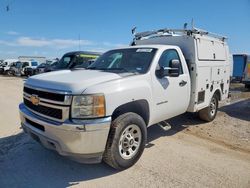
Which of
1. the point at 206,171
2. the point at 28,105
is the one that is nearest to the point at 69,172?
the point at 28,105

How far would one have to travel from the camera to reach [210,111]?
24.0 feet

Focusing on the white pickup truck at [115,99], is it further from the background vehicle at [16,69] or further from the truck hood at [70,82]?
the background vehicle at [16,69]

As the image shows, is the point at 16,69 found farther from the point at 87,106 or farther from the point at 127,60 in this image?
the point at 87,106

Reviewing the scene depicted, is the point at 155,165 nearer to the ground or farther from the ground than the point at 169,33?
nearer to the ground

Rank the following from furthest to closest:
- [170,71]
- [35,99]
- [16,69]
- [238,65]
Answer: [16,69] → [238,65] → [170,71] → [35,99]

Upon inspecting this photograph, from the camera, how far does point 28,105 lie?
4.44 metres

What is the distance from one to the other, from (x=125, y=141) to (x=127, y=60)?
1.79 m

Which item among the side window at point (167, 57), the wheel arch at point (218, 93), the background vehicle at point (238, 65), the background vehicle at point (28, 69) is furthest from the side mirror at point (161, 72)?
the background vehicle at point (28, 69)

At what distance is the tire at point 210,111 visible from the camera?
7.20 m

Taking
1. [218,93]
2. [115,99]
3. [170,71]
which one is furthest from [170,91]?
[218,93]

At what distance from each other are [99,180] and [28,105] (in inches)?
69.0

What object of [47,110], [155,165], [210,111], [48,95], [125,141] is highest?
[48,95]

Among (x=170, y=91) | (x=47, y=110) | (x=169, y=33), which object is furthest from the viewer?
(x=169, y=33)

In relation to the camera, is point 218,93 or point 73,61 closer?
point 218,93
